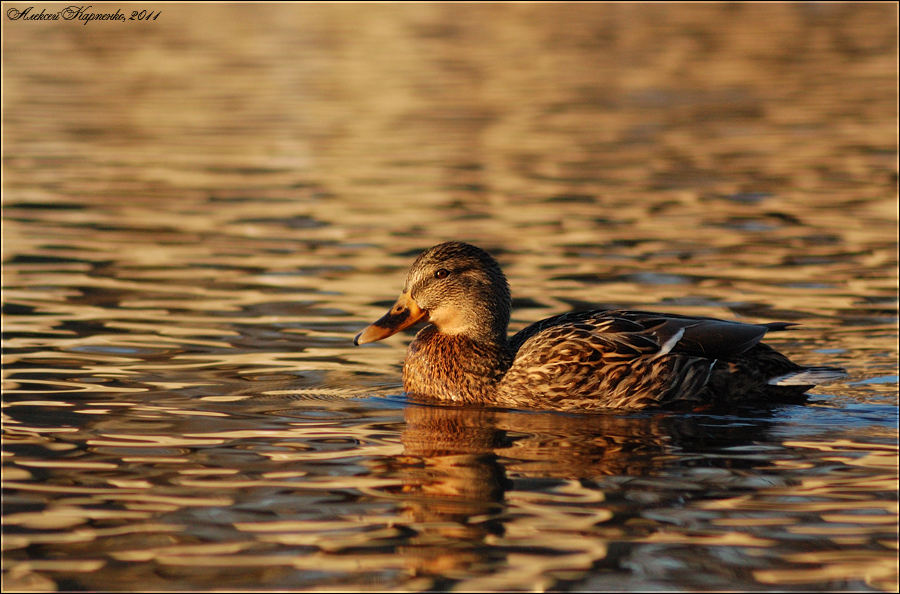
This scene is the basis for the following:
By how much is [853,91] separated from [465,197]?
14.6 metres

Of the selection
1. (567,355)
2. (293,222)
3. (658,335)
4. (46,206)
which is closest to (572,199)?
(293,222)

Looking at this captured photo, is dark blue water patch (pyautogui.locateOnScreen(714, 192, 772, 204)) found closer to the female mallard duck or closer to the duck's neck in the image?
the female mallard duck

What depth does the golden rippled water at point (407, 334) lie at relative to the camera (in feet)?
18.9

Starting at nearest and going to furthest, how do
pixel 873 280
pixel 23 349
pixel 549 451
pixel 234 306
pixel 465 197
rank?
pixel 549 451 < pixel 23 349 < pixel 234 306 < pixel 873 280 < pixel 465 197

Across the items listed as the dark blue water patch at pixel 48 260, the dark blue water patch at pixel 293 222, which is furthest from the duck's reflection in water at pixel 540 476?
the dark blue water patch at pixel 293 222

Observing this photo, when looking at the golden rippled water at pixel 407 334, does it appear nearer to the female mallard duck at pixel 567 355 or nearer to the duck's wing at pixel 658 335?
the female mallard duck at pixel 567 355

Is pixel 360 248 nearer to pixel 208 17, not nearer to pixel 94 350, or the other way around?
pixel 94 350

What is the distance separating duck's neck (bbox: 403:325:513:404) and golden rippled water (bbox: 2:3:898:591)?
0.74 ft

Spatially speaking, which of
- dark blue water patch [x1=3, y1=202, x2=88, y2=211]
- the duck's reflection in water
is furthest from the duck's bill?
dark blue water patch [x1=3, y1=202, x2=88, y2=211]

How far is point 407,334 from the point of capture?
37.1 feet

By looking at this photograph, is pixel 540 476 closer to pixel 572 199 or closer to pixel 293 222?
pixel 293 222

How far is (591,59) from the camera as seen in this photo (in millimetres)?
35688

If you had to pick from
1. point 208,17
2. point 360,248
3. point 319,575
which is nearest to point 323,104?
point 360,248

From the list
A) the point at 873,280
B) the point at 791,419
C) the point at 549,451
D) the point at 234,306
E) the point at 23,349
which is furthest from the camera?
the point at 873,280
